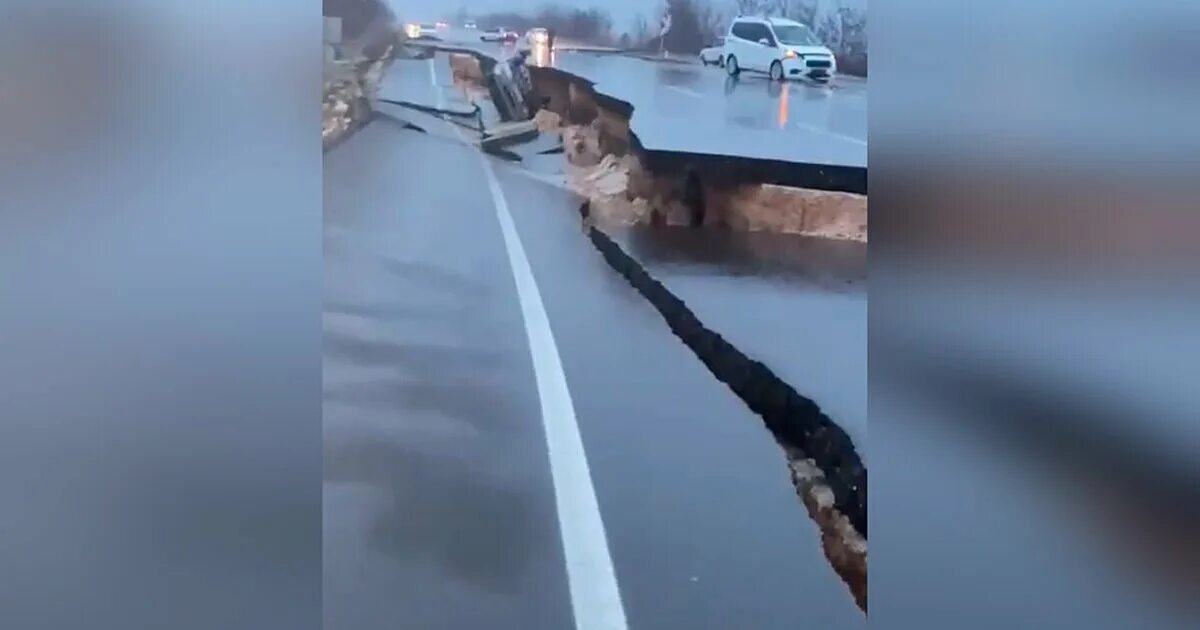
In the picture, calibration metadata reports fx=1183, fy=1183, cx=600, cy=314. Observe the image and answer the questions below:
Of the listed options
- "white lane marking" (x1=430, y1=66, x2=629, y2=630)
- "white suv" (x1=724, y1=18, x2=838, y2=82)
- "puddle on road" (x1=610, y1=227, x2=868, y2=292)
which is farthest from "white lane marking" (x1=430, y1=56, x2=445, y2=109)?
"white suv" (x1=724, y1=18, x2=838, y2=82)

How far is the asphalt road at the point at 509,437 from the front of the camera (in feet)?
6.31

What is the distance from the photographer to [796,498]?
2.02 metres

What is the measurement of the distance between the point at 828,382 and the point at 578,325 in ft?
1.46

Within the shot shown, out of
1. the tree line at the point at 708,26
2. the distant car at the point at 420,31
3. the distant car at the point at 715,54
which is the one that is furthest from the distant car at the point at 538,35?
the distant car at the point at 715,54

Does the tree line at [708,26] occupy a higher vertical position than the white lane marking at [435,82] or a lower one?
higher

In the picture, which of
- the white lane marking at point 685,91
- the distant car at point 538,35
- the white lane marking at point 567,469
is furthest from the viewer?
the white lane marking at point 685,91

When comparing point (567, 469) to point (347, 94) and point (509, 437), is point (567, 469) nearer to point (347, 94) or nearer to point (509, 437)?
point (509, 437)

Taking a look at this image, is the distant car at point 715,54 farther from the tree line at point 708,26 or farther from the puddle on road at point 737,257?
the puddle on road at point 737,257

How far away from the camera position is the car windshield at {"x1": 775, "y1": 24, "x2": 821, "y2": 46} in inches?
82.2

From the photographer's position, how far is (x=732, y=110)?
84.4 inches

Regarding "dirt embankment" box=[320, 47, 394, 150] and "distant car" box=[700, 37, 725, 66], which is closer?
"dirt embankment" box=[320, 47, 394, 150]

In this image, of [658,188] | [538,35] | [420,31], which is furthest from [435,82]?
[658,188]

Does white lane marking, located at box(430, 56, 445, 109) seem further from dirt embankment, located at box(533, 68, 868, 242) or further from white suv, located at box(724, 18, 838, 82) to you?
white suv, located at box(724, 18, 838, 82)

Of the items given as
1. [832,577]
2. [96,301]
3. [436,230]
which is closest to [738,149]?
[436,230]
